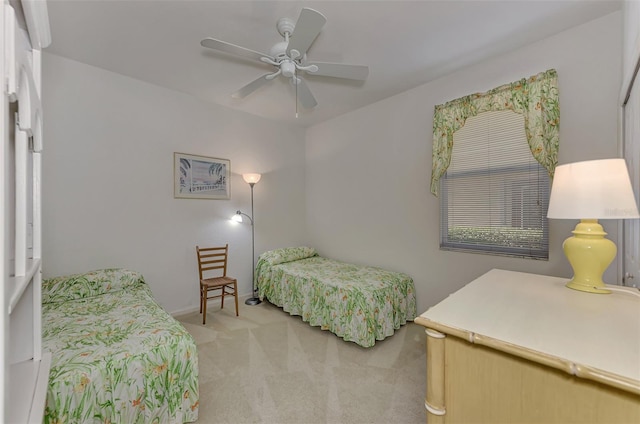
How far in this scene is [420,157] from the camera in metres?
3.05

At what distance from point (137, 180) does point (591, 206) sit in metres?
3.66

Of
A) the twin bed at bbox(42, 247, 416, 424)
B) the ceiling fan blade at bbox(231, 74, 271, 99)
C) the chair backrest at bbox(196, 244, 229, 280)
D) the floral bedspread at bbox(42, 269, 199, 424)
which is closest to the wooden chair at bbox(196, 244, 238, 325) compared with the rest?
the chair backrest at bbox(196, 244, 229, 280)

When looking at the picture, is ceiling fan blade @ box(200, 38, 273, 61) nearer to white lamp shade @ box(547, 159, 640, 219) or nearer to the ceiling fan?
the ceiling fan

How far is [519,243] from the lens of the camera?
238 centimetres

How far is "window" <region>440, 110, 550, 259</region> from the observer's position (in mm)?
2295

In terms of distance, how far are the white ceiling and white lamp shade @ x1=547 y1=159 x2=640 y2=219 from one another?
1.37 meters

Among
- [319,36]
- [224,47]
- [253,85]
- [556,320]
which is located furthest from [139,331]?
[319,36]

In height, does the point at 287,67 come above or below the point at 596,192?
above

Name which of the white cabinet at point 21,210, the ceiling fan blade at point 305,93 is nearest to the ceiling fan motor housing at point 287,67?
the ceiling fan blade at point 305,93

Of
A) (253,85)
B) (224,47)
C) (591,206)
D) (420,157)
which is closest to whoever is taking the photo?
(591,206)

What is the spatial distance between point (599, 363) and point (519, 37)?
8.33ft

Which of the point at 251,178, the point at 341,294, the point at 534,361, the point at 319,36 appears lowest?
the point at 341,294

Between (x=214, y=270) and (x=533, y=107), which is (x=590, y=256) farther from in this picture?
(x=214, y=270)

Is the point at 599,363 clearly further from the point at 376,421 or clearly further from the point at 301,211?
the point at 301,211
